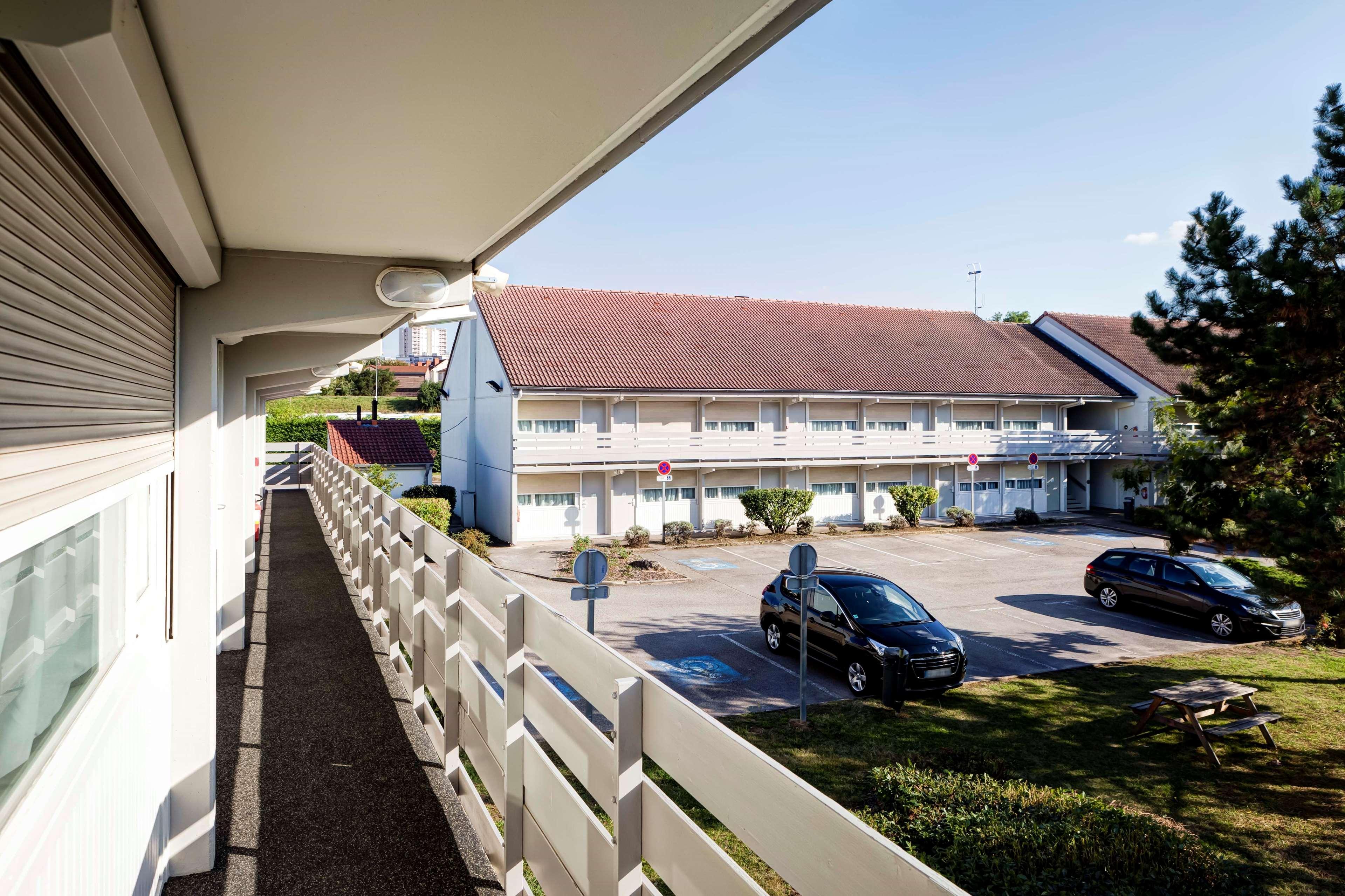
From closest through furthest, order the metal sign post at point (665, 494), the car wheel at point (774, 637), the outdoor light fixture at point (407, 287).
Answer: the outdoor light fixture at point (407, 287) → the car wheel at point (774, 637) → the metal sign post at point (665, 494)

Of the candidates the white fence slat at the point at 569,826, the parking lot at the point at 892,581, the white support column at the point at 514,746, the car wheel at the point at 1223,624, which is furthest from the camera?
the car wheel at the point at 1223,624

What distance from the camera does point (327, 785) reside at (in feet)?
15.6

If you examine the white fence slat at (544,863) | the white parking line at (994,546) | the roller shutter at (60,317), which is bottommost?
the white parking line at (994,546)

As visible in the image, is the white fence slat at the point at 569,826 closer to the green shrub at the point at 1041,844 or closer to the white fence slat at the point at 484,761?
the white fence slat at the point at 484,761

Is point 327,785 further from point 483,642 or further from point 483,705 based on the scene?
point 483,642

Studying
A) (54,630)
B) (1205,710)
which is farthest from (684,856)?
(1205,710)

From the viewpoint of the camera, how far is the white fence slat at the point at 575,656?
2357 mm

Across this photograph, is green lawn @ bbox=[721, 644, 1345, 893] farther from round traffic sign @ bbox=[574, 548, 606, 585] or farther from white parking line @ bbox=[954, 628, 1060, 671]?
round traffic sign @ bbox=[574, 548, 606, 585]

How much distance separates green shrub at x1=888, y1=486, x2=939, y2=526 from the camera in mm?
30125

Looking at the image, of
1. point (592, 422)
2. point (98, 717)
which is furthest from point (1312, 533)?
point (592, 422)

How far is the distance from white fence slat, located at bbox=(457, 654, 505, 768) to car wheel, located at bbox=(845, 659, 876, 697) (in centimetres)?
788

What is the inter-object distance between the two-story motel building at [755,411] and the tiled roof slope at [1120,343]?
0.38m

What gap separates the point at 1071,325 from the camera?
125ft

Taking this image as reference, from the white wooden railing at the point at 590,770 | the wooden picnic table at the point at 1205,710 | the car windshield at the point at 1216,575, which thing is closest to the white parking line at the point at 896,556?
the car windshield at the point at 1216,575
